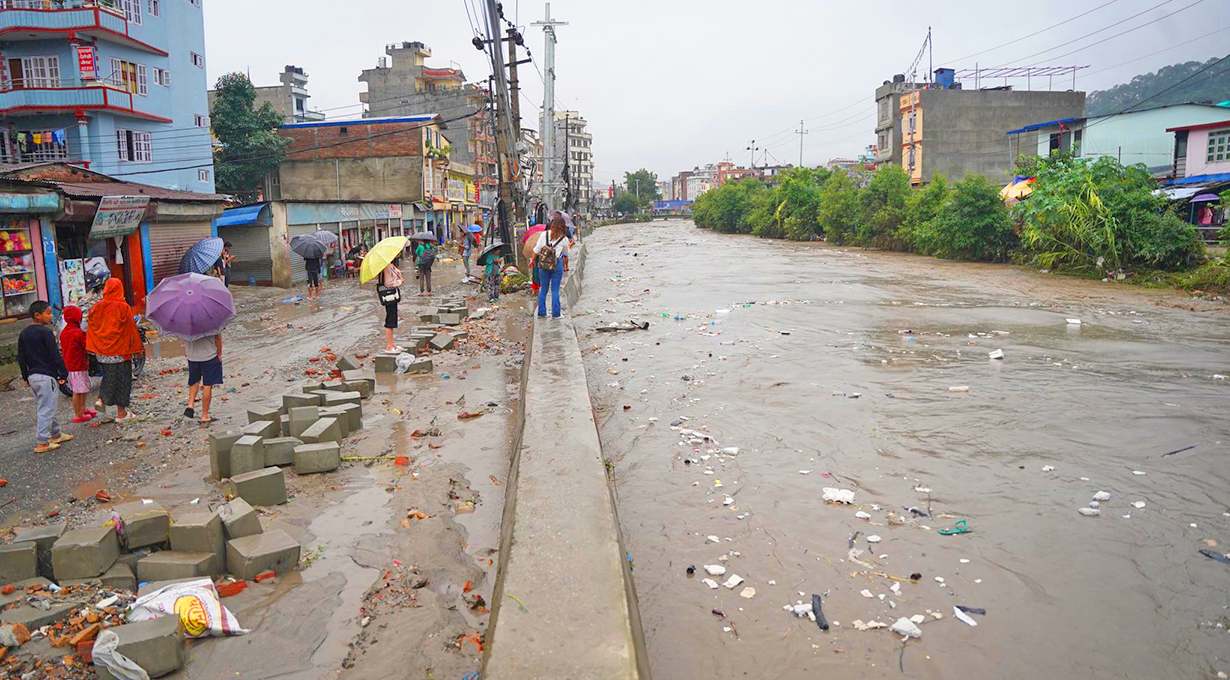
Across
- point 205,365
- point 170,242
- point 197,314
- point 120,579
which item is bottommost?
point 120,579

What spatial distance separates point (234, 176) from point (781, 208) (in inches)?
1337

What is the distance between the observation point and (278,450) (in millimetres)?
6215

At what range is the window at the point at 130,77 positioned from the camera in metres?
29.5

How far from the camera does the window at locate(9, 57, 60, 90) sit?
92.5ft

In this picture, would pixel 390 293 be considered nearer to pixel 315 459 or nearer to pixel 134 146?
pixel 315 459

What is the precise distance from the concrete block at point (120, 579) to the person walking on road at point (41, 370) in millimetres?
3688

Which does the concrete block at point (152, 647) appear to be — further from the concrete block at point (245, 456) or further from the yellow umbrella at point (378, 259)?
the yellow umbrella at point (378, 259)

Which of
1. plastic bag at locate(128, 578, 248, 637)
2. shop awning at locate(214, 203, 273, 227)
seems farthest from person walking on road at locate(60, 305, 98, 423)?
shop awning at locate(214, 203, 273, 227)

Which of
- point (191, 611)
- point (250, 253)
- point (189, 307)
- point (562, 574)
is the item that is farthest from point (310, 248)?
point (562, 574)

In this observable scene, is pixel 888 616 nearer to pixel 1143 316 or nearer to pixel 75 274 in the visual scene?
pixel 1143 316

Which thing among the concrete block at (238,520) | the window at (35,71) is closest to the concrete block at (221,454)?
the concrete block at (238,520)

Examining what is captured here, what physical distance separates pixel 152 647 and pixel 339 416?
3.70m

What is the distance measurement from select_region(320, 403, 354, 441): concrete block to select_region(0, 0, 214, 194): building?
2715 cm

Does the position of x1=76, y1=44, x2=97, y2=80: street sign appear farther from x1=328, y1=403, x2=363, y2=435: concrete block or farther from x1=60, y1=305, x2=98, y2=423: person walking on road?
x1=328, y1=403, x2=363, y2=435: concrete block
